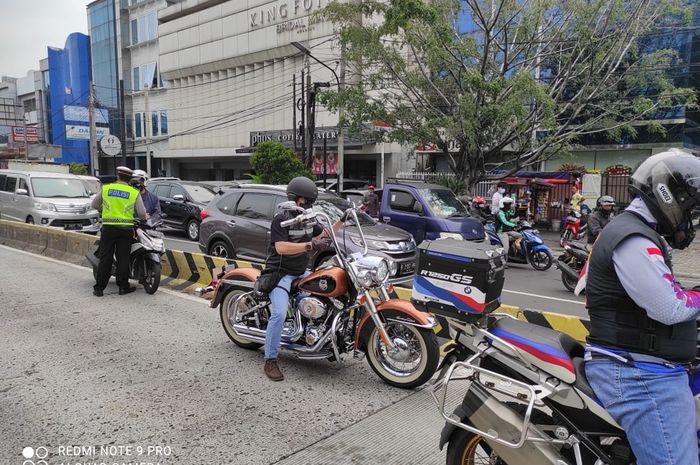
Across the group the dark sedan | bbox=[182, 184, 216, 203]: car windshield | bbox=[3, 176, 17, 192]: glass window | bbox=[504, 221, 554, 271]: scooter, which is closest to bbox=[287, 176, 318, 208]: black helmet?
the dark sedan

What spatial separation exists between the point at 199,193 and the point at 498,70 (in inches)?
389

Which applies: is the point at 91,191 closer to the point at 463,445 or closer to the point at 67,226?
the point at 67,226

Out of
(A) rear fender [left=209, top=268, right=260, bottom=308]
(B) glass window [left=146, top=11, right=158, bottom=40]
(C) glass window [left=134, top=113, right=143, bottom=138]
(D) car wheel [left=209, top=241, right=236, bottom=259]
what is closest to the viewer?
(A) rear fender [left=209, top=268, right=260, bottom=308]

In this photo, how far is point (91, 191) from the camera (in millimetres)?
14945

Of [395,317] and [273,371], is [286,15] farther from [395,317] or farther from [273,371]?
[395,317]

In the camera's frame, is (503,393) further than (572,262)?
No

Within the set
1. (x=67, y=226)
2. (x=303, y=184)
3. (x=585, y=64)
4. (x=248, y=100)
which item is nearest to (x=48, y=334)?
(x=303, y=184)

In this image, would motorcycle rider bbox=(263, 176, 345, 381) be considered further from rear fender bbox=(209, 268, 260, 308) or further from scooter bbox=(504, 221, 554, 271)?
scooter bbox=(504, 221, 554, 271)

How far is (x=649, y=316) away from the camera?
6.75ft

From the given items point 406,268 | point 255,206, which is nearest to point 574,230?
point 406,268

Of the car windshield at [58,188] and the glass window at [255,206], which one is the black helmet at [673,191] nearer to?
the glass window at [255,206]

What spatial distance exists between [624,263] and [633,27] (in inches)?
626

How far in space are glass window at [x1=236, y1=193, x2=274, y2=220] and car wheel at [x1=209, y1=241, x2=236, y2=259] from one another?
2.14 feet

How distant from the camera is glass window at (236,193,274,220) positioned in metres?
9.34
